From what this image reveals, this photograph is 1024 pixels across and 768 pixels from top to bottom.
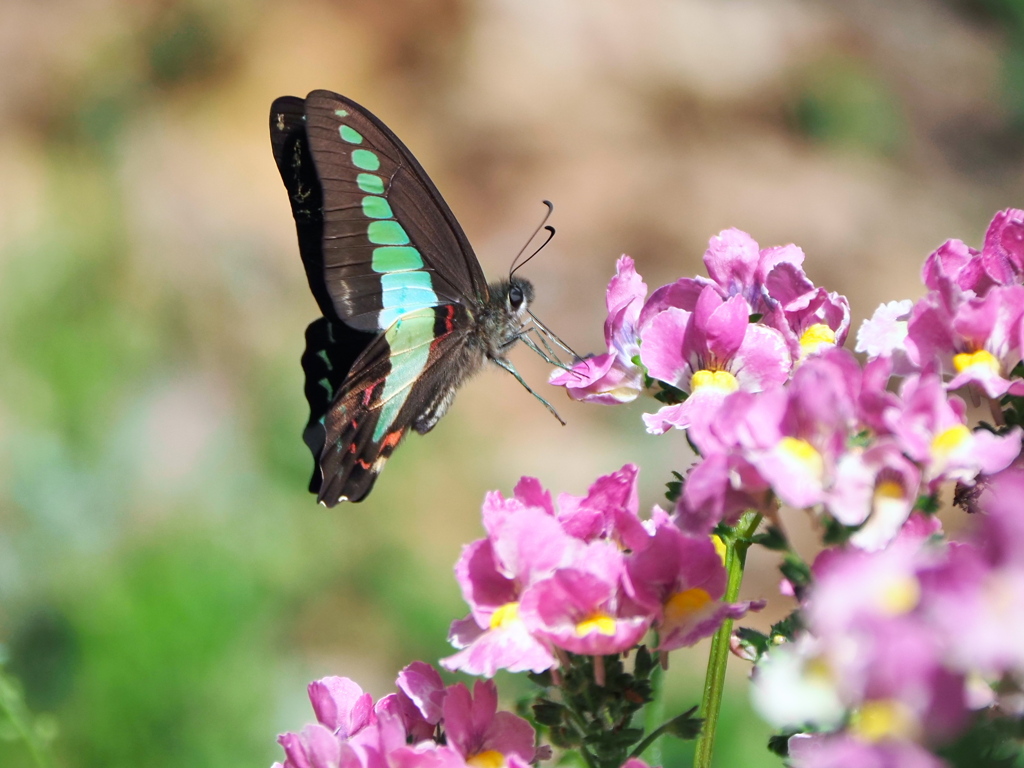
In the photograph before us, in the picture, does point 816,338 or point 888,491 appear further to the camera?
point 816,338

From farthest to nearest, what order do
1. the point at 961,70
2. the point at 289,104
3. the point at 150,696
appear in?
the point at 961,70, the point at 150,696, the point at 289,104

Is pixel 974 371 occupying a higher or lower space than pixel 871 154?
lower

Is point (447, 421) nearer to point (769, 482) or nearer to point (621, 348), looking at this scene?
point (621, 348)

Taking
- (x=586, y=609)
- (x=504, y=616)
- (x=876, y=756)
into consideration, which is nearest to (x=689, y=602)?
(x=586, y=609)

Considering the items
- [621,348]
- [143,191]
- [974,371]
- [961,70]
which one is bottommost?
[974,371]

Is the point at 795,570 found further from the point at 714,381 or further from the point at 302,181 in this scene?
the point at 302,181

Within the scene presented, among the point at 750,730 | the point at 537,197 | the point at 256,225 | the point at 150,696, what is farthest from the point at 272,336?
the point at 750,730
